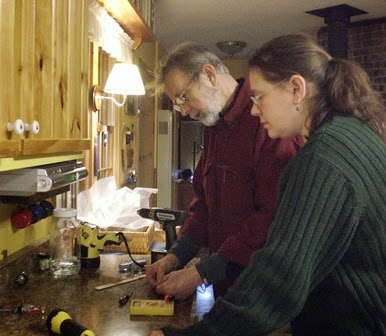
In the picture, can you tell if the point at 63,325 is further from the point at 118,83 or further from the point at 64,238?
the point at 118,83

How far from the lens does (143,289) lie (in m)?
1.74

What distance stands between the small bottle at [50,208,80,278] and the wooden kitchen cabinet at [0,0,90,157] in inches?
12.0

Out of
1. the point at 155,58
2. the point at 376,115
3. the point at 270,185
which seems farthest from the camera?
the point at 155,58

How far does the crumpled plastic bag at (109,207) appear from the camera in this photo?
261 centimetres

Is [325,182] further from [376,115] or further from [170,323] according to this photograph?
[170,323]

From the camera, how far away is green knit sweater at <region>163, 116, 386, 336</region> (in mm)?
994

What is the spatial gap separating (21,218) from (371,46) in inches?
193

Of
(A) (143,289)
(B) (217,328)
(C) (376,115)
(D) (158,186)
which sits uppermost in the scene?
(C) (376,115)

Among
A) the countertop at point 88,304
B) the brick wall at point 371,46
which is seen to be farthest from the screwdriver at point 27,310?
the brick wall at point 371,46

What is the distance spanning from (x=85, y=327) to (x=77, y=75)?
0.85 metres

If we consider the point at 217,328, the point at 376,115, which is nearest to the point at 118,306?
the point at 217,328

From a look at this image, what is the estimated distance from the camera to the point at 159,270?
176cm

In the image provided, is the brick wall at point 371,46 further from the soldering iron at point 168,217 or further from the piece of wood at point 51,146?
the piece of wood at point 51,146

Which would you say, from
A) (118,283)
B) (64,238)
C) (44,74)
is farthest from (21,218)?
(44,74)
